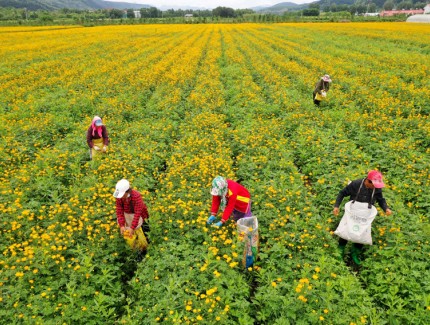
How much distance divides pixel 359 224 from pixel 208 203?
307cm

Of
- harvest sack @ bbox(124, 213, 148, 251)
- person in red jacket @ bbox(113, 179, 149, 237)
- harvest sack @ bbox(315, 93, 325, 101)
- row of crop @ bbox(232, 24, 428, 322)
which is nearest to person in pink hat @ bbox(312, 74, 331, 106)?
harvest sack @ bbox(315, 93, 325, 101)

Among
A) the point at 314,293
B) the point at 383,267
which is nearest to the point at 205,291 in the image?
the point at 314,293

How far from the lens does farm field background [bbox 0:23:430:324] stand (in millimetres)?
4219

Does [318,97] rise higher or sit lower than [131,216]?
higher

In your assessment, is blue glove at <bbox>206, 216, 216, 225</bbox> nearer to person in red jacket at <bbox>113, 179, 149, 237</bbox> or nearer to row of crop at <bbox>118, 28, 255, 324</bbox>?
row of crop at <bbox>118, 28, 255, 324</bbox>

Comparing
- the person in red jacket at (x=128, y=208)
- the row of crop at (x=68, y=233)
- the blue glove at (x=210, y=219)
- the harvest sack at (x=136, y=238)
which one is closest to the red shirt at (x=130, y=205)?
the person in red jacket at (x=128, y=208)

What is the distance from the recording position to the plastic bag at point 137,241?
529 cm

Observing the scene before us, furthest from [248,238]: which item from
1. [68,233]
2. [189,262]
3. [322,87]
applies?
[322,87]

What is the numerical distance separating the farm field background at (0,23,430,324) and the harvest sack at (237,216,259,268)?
0.19 metres

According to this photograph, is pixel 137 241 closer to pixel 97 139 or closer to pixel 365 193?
pixel 97 139

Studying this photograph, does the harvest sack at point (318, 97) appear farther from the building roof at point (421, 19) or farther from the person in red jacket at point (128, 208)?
the building roof at point (421, 19)

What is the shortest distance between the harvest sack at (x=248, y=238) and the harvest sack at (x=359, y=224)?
1.73 m

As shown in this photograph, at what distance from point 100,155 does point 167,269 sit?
16.1 ft

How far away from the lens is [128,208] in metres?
5.51
